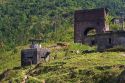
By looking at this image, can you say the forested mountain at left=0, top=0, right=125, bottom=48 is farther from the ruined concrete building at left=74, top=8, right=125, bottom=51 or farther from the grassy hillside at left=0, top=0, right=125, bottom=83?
Answer: the ruined concrete building at left=74, top=8, right=125, bottom=51

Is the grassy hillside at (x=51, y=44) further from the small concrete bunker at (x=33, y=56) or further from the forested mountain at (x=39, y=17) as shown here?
the small concrete bunker at (x=33, y=56)

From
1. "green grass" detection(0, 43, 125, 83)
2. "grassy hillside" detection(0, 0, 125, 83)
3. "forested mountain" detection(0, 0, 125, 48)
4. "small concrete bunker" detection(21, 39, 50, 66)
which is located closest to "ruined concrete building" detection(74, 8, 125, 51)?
"grassy hillside" detection(0, 0, 125, 83)

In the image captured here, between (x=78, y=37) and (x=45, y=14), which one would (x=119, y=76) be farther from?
(x=45, y=14)

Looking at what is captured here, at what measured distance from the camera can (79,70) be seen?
34.5 meters

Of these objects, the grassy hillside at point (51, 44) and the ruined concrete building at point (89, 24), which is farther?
the ruined concrete building at point (89, 24)

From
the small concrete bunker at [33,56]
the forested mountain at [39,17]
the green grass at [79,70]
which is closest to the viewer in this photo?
the green grass at [79,70]

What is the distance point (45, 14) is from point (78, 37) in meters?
69.6

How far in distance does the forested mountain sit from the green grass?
47.3 meters

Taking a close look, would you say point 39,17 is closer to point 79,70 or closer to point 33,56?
point 33,56

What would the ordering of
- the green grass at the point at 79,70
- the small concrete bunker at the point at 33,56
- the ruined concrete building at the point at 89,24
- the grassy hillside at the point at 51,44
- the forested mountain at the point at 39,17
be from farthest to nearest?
the forested mountain at the point at 39,17
the ruined concrete building at the point at 89,24
the small concrete bunker at the point at 33,56
the grassy hillside at the point at 51,44
the green grass at the point at 79,70

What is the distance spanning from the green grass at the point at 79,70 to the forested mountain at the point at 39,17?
155 feet

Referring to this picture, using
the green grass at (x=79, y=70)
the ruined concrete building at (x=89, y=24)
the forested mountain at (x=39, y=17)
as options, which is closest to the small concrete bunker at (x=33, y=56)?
the green grass at (x=79, y=70)

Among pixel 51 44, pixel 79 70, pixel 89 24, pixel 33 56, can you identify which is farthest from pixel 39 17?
pixel 79 70

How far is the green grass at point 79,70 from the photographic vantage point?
32.0 m
